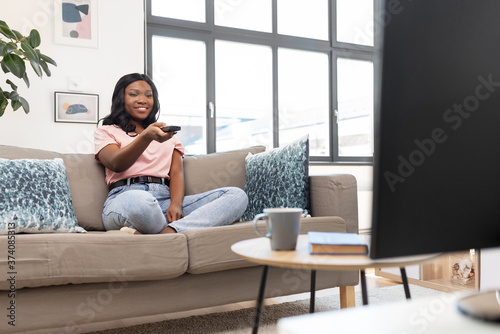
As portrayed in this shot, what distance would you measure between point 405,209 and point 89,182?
6.22 feet

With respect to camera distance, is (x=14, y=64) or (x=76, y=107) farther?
(x=76, y=107)

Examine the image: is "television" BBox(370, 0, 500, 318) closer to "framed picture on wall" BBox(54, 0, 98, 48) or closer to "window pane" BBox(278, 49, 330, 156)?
"framed picture on wall" BBox(54, 0, 98, 48)

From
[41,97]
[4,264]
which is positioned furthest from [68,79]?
[4,264]

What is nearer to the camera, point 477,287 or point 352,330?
point 352,330

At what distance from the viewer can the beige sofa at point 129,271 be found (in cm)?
140

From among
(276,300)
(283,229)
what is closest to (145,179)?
(276,300)

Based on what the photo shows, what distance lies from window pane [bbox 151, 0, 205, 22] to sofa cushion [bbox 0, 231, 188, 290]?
2.66m

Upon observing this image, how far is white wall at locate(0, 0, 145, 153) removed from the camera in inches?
119

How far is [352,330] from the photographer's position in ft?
1.19

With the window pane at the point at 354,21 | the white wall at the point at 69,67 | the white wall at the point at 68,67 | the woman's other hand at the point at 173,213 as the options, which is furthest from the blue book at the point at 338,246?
the window pane at the point at 354,21

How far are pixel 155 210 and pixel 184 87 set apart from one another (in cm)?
233

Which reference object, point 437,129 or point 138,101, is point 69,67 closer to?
point 138,101

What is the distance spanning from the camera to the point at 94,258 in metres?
1.46

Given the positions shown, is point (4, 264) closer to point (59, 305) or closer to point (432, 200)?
point (59, 305)
